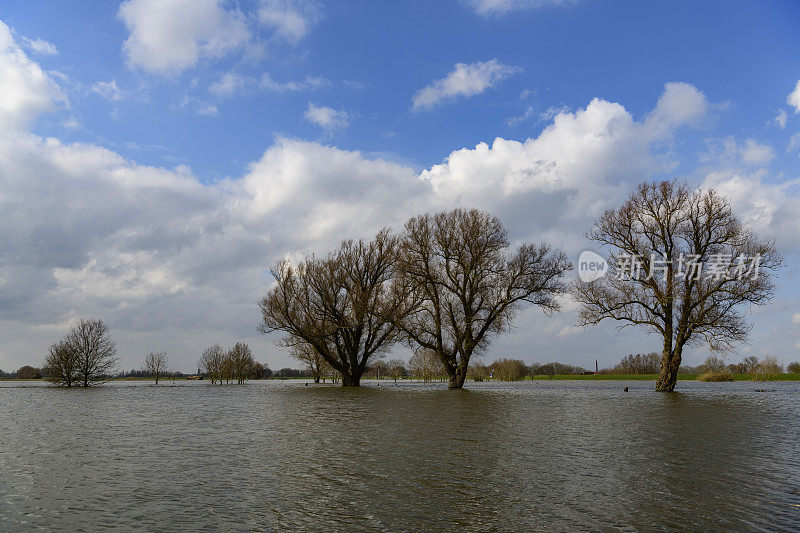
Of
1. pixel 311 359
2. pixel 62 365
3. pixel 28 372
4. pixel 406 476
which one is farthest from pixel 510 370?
pixel 28 372

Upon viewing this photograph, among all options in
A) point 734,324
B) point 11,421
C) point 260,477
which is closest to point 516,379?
point 734,324

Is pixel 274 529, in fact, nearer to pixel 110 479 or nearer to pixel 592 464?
pixel 110 479

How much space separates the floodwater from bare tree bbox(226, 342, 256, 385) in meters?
58.8

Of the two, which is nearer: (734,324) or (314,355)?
(734,324)

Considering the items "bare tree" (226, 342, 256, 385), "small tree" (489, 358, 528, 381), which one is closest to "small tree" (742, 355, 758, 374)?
"small tree" (489, 358, 528, 381)

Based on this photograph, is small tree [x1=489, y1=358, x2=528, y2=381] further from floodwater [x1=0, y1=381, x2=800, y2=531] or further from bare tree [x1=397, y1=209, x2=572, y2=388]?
floodwater [x1=0, y1=381, x2=800, y2=531]

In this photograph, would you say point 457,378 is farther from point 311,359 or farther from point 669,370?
point 311,359

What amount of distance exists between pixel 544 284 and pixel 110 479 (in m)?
38.7

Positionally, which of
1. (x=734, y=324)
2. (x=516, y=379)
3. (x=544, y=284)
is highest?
(x=544, y=284)

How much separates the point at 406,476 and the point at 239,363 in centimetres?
7082

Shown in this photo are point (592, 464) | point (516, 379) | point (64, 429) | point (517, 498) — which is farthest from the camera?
point (516, 379)

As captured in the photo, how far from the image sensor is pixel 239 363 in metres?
74.8

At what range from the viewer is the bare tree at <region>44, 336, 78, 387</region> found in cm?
5875

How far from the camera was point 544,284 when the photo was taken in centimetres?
4338
